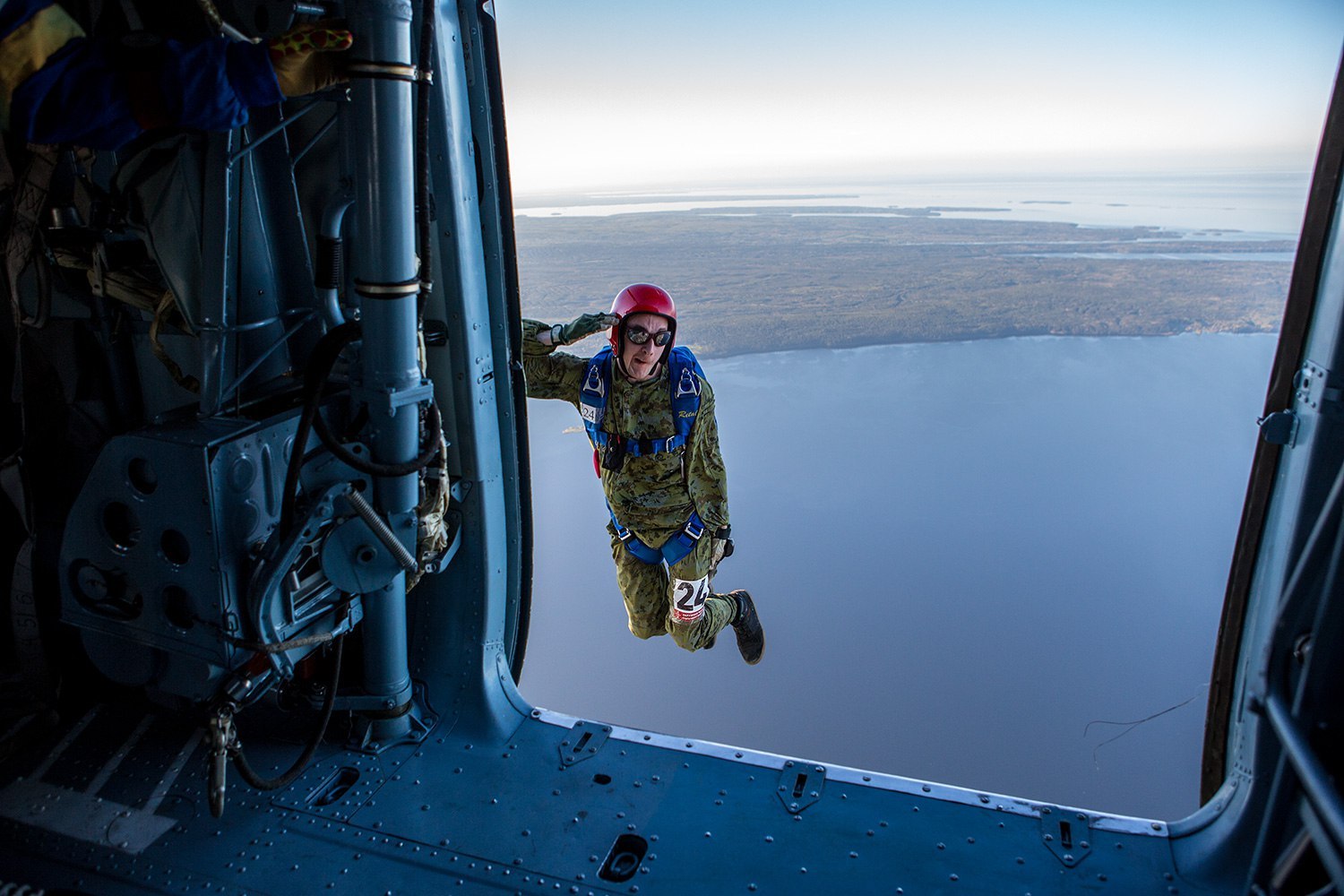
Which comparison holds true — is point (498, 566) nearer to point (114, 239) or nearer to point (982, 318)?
point (114, 239)

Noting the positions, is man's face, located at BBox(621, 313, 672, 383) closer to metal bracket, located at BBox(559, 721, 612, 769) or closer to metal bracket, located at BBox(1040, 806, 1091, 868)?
metal bracket, located at BBox(559, 721, 612, 769)

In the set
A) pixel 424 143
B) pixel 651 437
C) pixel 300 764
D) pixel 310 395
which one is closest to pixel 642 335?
pixel 651 437

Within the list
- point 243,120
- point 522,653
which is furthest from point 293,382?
point 522,653

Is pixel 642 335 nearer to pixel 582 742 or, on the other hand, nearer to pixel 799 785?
pixel 582 742

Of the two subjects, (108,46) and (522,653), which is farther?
(522,653)

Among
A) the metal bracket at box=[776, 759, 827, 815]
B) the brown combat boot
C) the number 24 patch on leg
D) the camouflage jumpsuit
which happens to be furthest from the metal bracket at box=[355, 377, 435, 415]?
the brown combat boot

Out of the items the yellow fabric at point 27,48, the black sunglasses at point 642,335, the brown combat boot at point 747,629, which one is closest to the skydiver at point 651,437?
the black sunglasses at point 642,335
